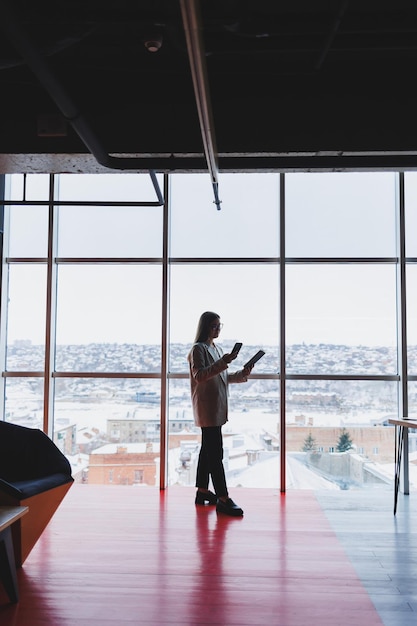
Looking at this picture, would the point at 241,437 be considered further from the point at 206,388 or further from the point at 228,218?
the point at 228,218

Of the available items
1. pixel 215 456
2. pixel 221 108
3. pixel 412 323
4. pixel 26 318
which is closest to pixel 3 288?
pixel 26 318

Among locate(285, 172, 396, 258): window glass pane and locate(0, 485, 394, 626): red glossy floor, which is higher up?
locate(285, 172, 396, 258): window glass pane

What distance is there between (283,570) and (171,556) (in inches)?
29.5

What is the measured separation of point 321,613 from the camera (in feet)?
8.91

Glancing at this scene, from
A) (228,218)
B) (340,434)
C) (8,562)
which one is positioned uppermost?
(228,218)

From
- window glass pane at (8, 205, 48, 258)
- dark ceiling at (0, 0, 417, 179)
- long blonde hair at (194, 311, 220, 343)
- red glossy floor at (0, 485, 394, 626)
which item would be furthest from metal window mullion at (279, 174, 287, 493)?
window glass pane at (8, 205, 48, 258)

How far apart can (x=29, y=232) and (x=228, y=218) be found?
7.26 ft

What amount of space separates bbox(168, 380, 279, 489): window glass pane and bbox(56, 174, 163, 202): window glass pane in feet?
6.89

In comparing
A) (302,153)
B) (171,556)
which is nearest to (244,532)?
(171,556)

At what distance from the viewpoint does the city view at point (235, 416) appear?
5527 mm

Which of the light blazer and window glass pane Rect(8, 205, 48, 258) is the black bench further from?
window glass pane Rect(8, 205, 48, 258)

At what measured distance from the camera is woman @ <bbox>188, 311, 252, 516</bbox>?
452 centimetres

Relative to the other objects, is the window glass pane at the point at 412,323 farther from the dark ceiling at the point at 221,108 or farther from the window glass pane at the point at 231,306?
the dark ceiling at the point at 221,108

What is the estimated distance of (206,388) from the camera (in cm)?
468
